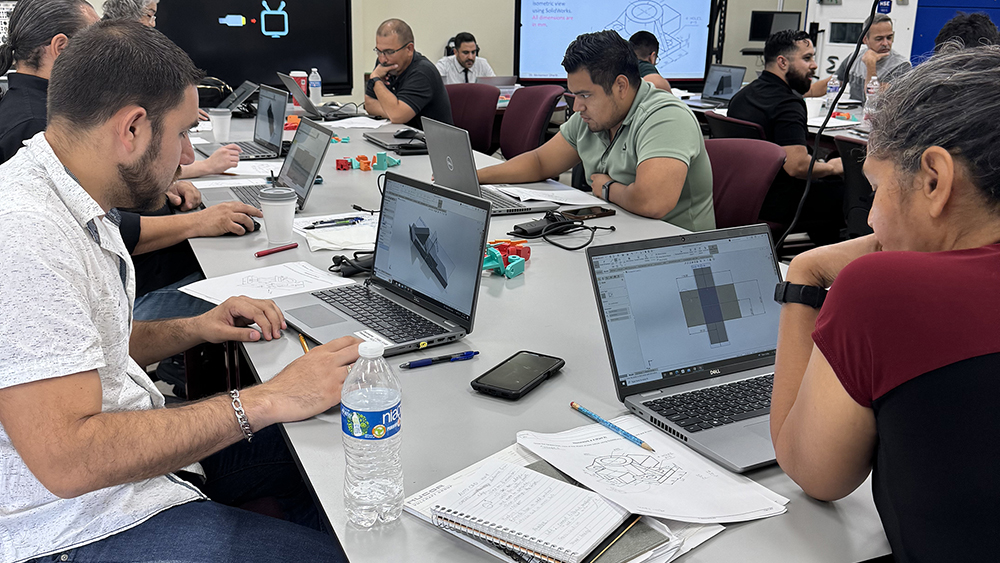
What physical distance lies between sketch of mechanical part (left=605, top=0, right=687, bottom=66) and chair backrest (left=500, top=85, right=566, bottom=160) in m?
3.72

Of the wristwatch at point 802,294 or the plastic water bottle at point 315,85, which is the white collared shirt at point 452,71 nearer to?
the plastic water bottle at point 315,85

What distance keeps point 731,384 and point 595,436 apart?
0.28m

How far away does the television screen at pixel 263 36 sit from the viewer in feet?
13.8

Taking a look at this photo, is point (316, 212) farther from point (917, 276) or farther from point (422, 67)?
point (422, 67)

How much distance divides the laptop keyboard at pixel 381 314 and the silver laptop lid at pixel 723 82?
5.08m

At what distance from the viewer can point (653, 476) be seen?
101cm

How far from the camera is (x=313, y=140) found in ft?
8.22

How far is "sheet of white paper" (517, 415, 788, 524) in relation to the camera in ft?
3.09

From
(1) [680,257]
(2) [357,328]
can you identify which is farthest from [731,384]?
(2) [357,328]

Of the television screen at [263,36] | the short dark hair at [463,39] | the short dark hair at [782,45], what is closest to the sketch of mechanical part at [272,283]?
the television screen at [263,36]

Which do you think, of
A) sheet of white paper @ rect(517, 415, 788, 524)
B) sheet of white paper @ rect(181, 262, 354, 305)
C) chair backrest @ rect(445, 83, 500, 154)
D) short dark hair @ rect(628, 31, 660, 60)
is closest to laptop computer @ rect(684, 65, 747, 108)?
short dark hair @ rect(628, 31, 660, 60)

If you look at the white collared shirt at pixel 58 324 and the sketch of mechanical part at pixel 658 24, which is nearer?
the white collared shirt at pixel 58 324

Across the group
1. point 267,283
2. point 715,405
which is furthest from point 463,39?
point 715,405

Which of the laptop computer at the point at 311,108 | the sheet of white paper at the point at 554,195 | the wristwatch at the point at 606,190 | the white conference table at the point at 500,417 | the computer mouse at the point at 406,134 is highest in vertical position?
the laptop computer at the point at 311,108
